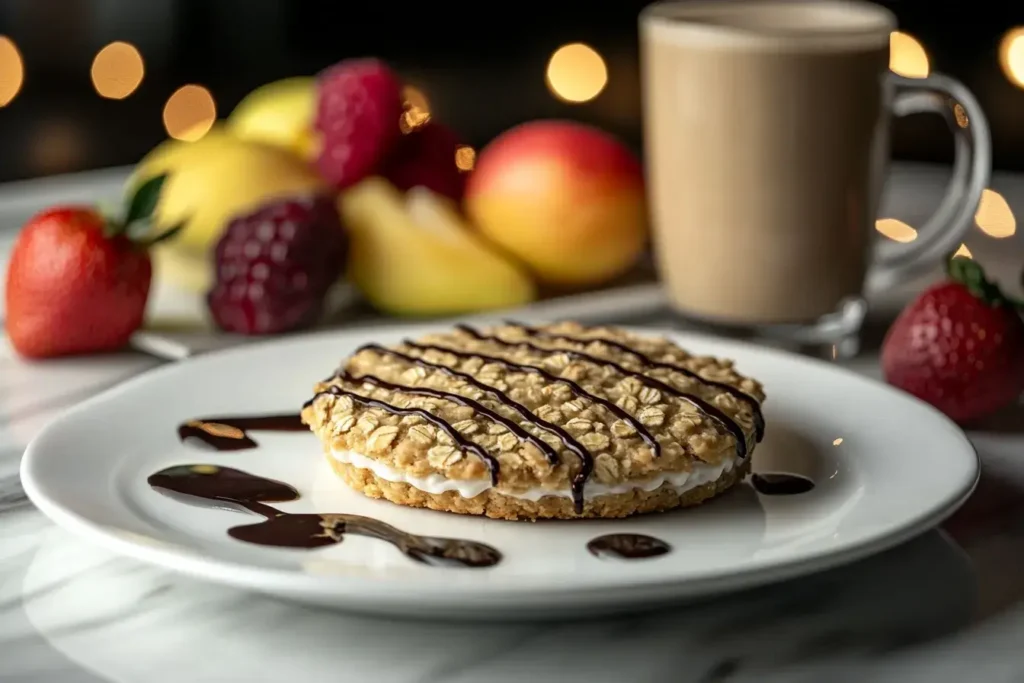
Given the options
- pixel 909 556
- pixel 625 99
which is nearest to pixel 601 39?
pixel 625 99

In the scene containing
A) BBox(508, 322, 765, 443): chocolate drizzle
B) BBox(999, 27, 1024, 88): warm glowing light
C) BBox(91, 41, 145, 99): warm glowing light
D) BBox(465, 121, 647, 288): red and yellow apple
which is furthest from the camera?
BBox(91, 41, 145, 99): warm glowing light

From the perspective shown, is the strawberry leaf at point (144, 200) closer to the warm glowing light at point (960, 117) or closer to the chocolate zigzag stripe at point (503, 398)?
the chocolate zigzag stripe at point (503, 398)

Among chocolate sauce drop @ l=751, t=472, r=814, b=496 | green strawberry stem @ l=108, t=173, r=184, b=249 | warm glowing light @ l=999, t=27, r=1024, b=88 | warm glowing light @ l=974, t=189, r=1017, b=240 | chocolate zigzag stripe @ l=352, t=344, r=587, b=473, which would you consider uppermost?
green strawberry stem @ l=108, t=173, r=184, b=249

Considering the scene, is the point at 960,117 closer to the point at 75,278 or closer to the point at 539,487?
the point at 539,487

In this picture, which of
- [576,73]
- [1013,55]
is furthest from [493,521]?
[576,73]

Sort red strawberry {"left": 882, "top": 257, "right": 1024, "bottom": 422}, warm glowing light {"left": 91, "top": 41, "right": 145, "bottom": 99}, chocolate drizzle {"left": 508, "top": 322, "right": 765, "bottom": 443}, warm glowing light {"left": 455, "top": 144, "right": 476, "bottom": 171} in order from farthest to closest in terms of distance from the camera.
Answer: warm glowing light {"left": 91, "top": 41, "right": 145, "bottom": 99} < warm glowing light {"left": 455, "top": 144, "right": 476, "bottom": 171} < red strawberry {"left": 882, "top": 257, "right": 1024, "bottom": 422} < chocolate drizzle {"left": 508, "top": 322, "right": 765, "bottom": 443}

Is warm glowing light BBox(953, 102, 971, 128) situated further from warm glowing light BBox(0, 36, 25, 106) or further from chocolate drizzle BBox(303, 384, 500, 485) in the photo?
warm glowing light BBox(0, 36, 25, 106)

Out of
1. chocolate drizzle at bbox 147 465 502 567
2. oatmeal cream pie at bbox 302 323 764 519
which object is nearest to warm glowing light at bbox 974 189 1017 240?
oatmeal cream pie at bbox 302 323 764 519

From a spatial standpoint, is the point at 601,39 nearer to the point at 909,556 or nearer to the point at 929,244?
the point at 929,244
